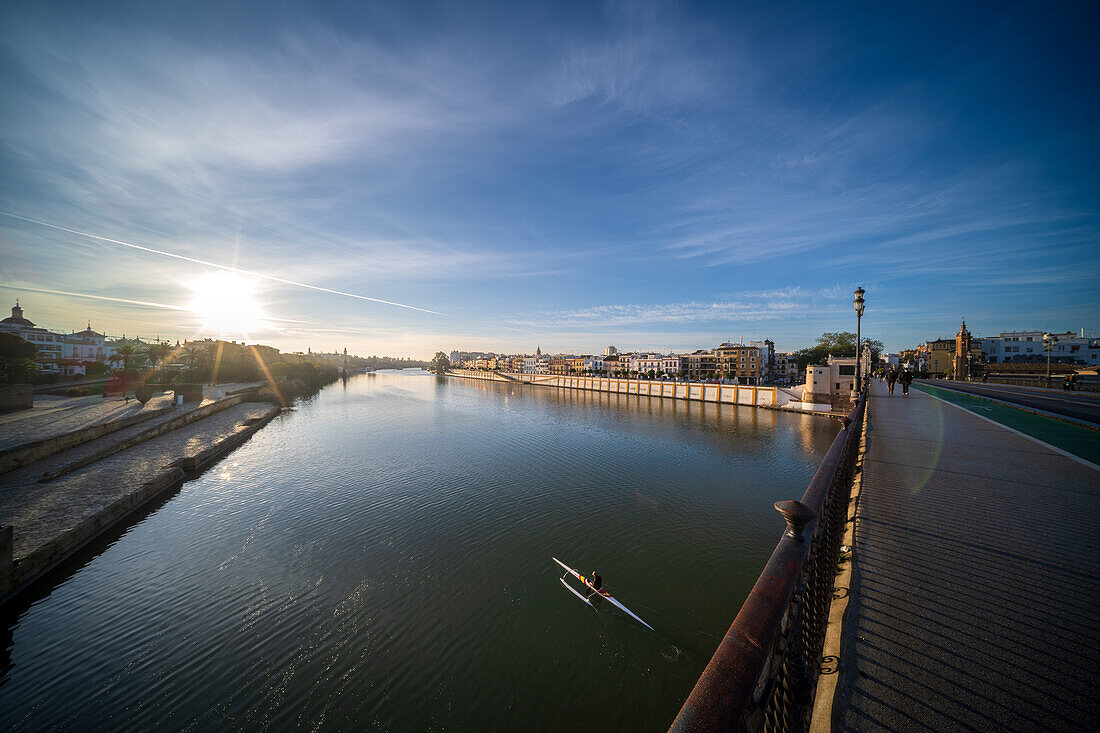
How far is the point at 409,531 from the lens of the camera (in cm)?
1300

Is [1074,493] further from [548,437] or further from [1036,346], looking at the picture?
[1036,346]

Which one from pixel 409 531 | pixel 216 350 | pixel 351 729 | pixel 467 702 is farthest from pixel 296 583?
pixel 216 350

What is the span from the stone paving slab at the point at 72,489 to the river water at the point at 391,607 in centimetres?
127

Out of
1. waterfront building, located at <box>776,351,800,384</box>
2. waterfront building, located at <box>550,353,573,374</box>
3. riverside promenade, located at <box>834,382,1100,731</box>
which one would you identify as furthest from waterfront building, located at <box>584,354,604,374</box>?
riverside promenade, located at <box>834,382,1100,731</box>

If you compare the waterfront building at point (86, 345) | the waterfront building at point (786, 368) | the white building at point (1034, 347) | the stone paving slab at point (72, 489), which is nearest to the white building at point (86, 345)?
the waterfront building at point (86, 345)

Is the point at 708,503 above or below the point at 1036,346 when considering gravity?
below

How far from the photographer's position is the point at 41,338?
65.1m

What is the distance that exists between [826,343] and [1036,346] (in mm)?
37545

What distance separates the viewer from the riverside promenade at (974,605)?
2727 millimetres

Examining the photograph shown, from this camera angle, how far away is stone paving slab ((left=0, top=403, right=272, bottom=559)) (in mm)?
10703

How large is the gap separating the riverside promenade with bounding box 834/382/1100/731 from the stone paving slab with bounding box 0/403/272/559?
55.1 feet

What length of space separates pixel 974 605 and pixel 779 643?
9.91 ft

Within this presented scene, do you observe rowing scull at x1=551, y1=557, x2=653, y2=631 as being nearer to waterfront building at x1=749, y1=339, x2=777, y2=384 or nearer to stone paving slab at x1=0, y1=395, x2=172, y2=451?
stone paving slab at x1=0, y1=395, x2=172, y2=451

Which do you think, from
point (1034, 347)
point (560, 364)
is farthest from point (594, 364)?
point (1034, 347)
